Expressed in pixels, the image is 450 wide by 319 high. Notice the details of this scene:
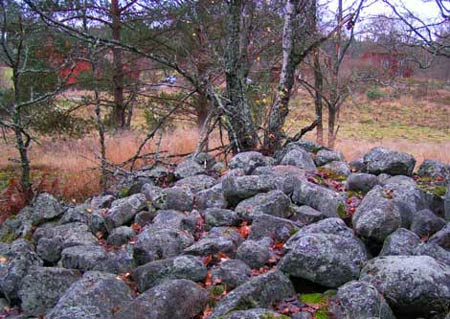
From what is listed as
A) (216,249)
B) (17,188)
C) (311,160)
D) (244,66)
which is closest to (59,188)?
(17,188)

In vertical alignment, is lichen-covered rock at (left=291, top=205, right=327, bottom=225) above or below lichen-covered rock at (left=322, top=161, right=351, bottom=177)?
below

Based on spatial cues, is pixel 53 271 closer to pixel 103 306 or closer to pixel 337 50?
pixel 103 306

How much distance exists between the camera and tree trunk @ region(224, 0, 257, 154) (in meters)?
5.83

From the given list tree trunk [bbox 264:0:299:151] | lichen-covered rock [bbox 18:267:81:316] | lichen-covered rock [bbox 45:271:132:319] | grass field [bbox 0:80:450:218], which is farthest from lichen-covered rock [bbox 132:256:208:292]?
grass field [bbox 0:80:450:218]

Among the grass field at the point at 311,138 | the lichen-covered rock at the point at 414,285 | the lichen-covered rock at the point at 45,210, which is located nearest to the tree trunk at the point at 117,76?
the grass field at the point at 311,138

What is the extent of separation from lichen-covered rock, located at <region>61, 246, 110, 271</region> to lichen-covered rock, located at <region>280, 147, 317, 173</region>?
2.03 m

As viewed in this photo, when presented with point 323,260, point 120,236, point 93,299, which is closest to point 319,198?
point 323,260

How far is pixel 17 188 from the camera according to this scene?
5746 mm

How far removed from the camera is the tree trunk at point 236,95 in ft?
19.1

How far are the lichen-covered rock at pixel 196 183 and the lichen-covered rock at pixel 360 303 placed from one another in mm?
2083

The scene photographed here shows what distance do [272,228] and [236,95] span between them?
9.69 feet

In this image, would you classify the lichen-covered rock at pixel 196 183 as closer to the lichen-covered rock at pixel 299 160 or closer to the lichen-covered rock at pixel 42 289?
the lichen-covered rock at pixel 299 160

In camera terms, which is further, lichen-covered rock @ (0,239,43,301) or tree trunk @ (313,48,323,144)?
tree trunk @ (313,48,323,144)

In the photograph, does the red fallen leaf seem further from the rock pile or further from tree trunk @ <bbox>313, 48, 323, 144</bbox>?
tree trunk @ <bbox>313, 48, 323, 144</bbox>
